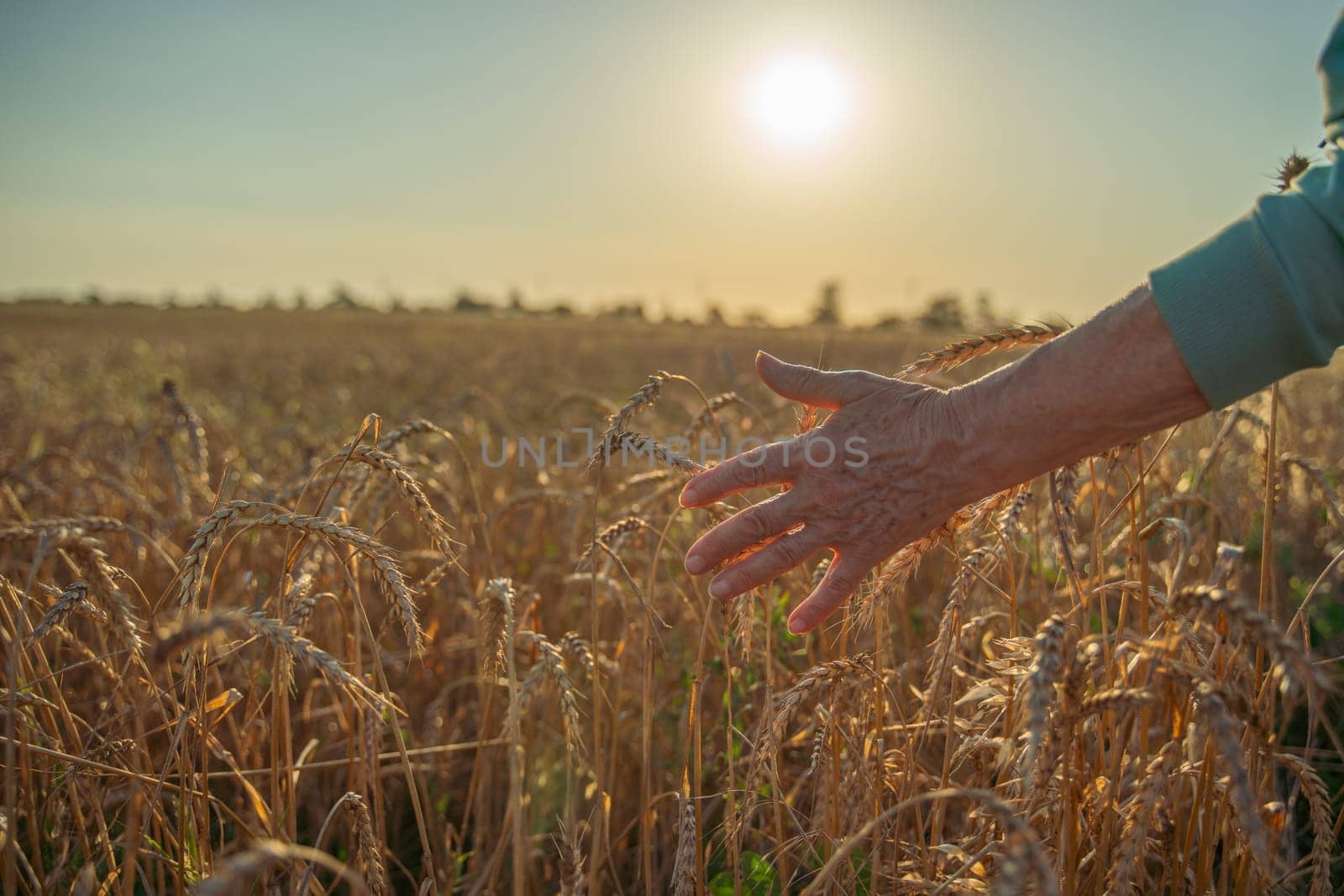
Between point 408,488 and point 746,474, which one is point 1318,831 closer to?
point 746,474

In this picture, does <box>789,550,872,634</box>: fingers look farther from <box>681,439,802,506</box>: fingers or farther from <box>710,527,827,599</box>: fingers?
<box>681,439,802,506</box>: fingers

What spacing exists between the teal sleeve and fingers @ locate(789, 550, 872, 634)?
74cm

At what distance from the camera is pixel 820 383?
1798 mm

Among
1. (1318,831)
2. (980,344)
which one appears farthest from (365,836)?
(1318,831)

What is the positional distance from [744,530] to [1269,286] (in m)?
1.05

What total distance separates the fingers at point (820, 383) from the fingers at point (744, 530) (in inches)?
9.1

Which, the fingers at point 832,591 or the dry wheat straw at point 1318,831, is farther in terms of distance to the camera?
the fingers at point 832,591

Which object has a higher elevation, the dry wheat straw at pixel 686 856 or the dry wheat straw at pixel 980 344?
the dry wheat straw at pixel 980 344

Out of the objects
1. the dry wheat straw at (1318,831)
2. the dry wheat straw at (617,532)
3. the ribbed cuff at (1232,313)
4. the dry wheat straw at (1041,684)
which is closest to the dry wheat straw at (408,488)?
the dry wheat straw at (617,532)

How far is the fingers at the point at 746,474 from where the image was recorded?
1.77 metres

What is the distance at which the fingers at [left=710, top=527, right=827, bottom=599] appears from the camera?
5.79ft

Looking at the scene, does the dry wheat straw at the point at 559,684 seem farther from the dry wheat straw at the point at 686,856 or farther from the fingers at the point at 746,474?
the fingers at the point at 746,474

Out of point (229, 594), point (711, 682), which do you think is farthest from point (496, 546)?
point (711, 682)

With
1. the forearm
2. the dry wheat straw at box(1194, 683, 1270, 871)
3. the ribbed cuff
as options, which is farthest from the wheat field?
the ribbed cuff
